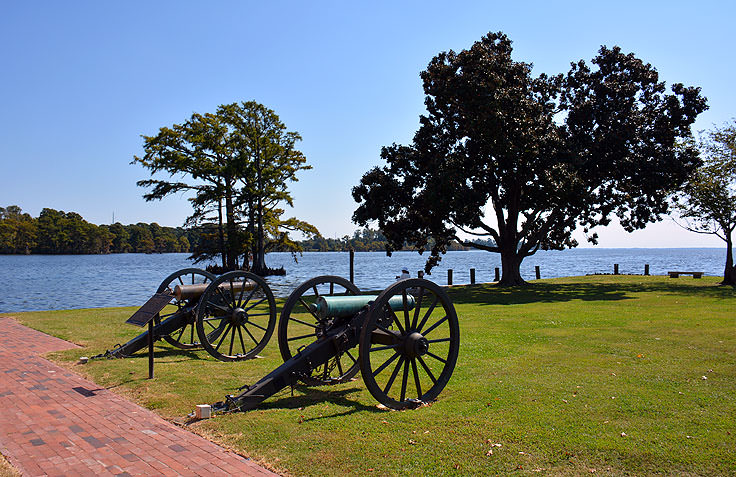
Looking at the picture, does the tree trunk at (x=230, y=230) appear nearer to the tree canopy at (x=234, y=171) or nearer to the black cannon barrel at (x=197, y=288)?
the tree canopy at (x=234, y=171)

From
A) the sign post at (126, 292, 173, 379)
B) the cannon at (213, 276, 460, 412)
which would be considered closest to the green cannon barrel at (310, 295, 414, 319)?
the cannon at (213, 276, 460, 412)

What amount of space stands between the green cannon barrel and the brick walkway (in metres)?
2.02

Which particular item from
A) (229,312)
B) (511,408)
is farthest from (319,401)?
(229,312)

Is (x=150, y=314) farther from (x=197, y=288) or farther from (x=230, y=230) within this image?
(x=230, y=230)

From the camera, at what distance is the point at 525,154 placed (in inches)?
955

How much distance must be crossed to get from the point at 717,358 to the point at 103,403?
878cm

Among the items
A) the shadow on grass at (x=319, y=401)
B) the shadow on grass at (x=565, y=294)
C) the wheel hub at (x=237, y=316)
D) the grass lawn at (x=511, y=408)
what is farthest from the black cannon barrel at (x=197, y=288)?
the shadow on grass at (x=565, y=294)

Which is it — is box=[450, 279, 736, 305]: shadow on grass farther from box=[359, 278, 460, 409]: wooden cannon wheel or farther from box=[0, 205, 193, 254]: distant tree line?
box=[0, 205, 193, 254]: distant tree line

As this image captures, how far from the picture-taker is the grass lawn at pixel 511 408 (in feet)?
15.8

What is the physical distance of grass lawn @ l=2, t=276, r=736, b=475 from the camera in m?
4.81

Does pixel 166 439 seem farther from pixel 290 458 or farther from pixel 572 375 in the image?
pixel 572 375

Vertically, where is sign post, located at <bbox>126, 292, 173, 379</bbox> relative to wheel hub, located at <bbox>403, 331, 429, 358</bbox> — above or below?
above

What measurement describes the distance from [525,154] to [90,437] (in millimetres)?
21733

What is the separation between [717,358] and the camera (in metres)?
8.72
